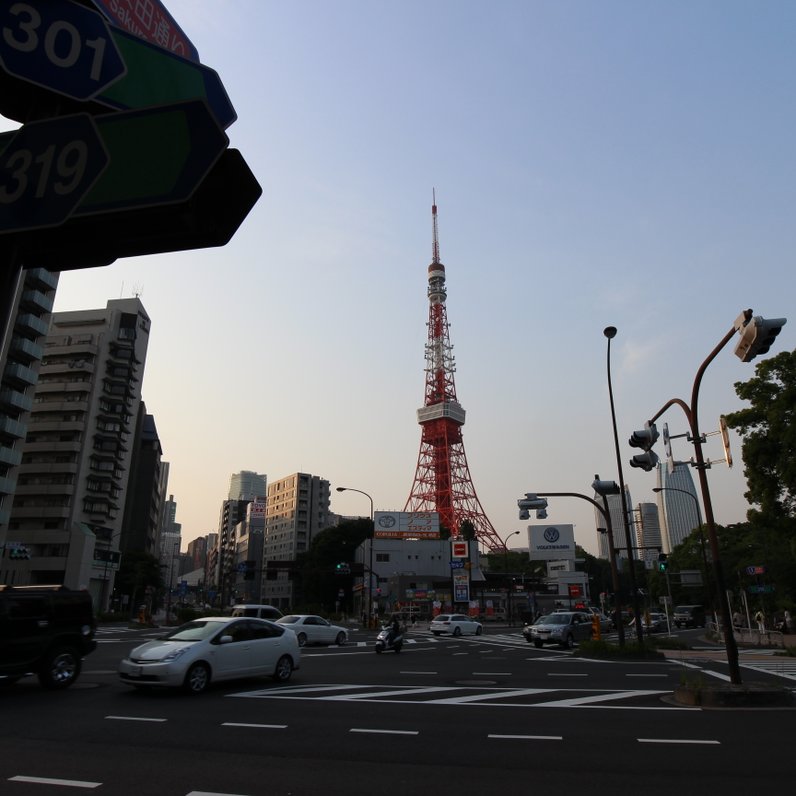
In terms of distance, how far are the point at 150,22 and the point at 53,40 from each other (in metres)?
0.99

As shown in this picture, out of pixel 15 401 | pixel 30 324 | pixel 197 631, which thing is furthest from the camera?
pixel 30 324

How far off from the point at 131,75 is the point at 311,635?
27.3 metres

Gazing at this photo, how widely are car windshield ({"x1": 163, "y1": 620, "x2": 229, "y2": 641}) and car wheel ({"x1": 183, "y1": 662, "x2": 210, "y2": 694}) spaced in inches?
21.8

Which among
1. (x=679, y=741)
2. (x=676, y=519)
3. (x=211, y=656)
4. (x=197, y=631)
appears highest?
(x=676, y=519)

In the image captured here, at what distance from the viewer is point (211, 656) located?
479 inches

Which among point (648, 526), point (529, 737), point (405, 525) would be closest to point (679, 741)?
point (529, 737)

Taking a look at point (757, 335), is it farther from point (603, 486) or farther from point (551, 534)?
point (551, 534)

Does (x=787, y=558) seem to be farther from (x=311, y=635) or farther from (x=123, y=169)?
(x=123, y=169)

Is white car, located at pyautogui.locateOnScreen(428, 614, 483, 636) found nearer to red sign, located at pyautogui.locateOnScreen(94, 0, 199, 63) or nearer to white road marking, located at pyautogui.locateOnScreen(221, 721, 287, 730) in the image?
white road marking, located at pyautogui.locateOnScreen(221, 721, 287, 730)

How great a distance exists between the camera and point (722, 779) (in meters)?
6.32

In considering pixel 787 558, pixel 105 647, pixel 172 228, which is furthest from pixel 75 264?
pixel 787 558

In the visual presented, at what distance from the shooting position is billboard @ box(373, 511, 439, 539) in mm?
86938

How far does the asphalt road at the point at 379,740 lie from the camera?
6.18 meters

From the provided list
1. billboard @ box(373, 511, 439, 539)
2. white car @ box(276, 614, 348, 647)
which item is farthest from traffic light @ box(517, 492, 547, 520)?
billboard @ box(373, 511, 439, 539)
